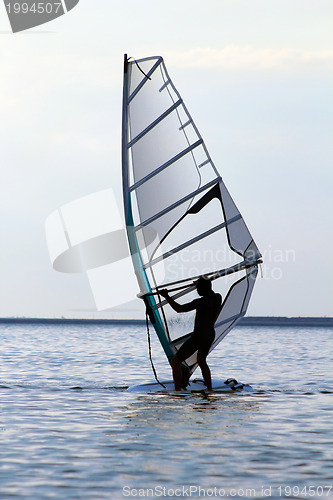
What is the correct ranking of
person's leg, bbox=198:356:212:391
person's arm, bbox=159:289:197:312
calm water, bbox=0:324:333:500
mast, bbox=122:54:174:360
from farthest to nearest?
mast, bbox=122:54:174:360 → person's leg, bbox=198:356:212:391 → person's arm, bbox=159:289:197:312 → calm water, bbox=0:324:333:500

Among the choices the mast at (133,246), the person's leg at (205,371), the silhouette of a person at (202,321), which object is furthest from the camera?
the mast at (133,246)

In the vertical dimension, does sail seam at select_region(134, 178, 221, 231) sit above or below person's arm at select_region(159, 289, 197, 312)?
above

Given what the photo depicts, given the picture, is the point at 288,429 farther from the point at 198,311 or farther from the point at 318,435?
the point at 198,311

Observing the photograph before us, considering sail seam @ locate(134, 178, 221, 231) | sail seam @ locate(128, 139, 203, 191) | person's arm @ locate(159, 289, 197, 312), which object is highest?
sail seam @ locate(128, 139, 203, 191)

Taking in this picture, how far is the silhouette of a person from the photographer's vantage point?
34.9 ft

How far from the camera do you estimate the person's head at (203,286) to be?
421 inches

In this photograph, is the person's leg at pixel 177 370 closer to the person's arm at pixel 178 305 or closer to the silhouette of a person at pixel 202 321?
the silhouette of a person at pixel 202 321

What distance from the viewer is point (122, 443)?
24.2 feet

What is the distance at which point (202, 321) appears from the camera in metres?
10.7

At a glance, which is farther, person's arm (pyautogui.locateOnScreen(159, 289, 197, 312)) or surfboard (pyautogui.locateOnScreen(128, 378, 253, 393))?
surfboard (pyautogui.locateOnScreen(128, 378, 253, 393))

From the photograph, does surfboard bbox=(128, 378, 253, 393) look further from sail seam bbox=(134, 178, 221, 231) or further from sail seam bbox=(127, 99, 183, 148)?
sail seam bbox=(127, 99, 183, 148)

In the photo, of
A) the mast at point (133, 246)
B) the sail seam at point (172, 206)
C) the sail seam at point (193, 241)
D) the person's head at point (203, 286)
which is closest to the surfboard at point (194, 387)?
the mast at point (133, 246)

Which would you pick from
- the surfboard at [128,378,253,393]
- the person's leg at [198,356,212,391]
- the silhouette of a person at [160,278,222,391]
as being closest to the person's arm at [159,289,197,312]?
the silhouette of a person at [160,278,222,391]

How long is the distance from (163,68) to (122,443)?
643 centimetres
